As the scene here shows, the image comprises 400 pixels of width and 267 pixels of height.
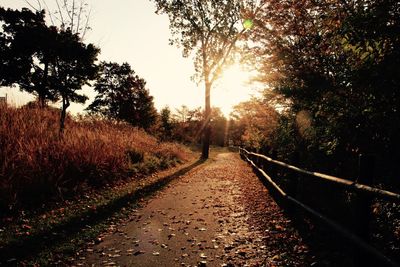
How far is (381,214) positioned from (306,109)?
4.26m

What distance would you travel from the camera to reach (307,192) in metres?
9.21

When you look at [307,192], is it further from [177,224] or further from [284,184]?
[177,224]

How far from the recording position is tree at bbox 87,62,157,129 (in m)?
52.7

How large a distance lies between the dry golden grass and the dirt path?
207 cm

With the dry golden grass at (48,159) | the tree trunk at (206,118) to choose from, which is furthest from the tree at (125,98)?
the dry golden grass at (48,159)

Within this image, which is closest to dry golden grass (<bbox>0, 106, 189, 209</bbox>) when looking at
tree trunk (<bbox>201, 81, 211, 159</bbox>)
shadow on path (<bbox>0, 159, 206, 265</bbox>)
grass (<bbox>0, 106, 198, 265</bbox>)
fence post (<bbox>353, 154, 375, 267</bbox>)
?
grass (<bbox>0, 106, 198, 265</bbox>)

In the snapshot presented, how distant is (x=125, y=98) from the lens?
53.7 metres

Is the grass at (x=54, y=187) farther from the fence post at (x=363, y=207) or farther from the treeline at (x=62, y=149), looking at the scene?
the fence post at (x=363, y=207)

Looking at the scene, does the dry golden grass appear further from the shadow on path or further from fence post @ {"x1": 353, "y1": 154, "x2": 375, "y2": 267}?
fence post @ {"x1": 353, "y1": 154, "x2": 375, "y2": 267}

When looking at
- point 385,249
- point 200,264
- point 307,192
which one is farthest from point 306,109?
point 200,264

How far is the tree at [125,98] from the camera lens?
52.7m

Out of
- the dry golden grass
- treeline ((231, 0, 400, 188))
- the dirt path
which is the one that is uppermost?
treeline ((231, 0, 400, 188))

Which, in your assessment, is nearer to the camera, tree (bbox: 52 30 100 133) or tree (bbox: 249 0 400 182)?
tree (bbox: 249 0 400 182)

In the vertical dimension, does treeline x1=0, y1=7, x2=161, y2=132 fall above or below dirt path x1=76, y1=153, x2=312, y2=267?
above
